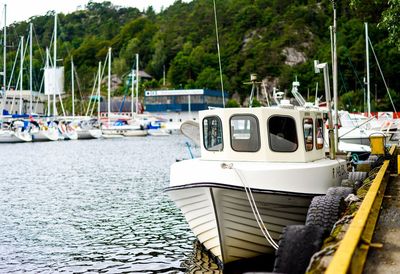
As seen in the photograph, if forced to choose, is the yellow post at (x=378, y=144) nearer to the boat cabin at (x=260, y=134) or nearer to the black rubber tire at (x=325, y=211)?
the boat cabin at (x=260, y=134)

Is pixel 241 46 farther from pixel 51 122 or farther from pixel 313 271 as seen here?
pixel 313 271

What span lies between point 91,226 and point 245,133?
7786 millimetres

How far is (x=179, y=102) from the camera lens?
12862cm

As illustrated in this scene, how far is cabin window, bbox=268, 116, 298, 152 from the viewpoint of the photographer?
38.1 feet

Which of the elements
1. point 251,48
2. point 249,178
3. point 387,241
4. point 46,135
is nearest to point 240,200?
point 249,178

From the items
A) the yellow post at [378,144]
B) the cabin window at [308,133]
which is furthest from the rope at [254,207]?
the yellow post at [378,144]

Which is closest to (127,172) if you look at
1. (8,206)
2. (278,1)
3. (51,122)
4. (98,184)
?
(98,184)

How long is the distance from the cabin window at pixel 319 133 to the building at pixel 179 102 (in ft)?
361

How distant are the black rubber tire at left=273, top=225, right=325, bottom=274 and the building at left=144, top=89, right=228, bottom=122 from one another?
116051mm

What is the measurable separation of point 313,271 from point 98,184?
23656 mm

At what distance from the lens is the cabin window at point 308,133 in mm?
12062

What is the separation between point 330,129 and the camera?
548 inches

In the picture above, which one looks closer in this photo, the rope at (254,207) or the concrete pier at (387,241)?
the concrete pier at (387,241)

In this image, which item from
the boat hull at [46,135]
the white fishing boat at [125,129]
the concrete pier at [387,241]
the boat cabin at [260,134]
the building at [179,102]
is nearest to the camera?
the concrete pier at [387,241]
